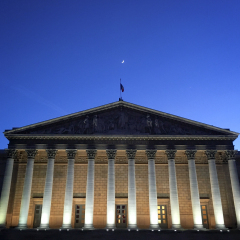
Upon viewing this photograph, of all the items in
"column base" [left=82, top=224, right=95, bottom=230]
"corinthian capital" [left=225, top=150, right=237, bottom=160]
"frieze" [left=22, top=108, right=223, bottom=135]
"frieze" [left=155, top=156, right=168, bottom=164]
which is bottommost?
"column base" [left=82, top=224, right=95, bottom=230]

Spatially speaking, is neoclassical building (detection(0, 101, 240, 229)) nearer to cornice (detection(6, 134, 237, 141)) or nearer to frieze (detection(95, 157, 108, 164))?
cornice (detection(6, 134, 237, 141))

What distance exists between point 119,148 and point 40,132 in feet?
26.1

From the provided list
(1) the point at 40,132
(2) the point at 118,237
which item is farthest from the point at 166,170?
(1) the point at 40,132

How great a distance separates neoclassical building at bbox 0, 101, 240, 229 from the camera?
26.1 meters

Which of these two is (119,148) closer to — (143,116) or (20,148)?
(143,116)

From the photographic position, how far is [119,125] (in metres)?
28.0

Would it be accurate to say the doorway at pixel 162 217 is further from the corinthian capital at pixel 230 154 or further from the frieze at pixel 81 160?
the frieze at pixel 81 160

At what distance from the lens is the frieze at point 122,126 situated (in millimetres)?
27672

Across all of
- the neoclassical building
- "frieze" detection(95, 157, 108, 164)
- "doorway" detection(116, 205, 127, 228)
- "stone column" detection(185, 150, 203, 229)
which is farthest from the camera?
"frieze" detection(95, 157, 108, 164)

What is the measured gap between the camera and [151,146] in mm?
27375

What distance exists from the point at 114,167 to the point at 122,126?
4128mm

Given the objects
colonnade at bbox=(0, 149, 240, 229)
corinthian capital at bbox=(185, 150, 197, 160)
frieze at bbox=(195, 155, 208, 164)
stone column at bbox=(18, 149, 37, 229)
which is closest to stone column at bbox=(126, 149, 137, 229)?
colonnade at bbox=(0, 149, 240, 229)

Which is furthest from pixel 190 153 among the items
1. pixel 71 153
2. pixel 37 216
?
pixel 37 216

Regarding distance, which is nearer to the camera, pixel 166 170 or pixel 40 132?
pixel 40 132
